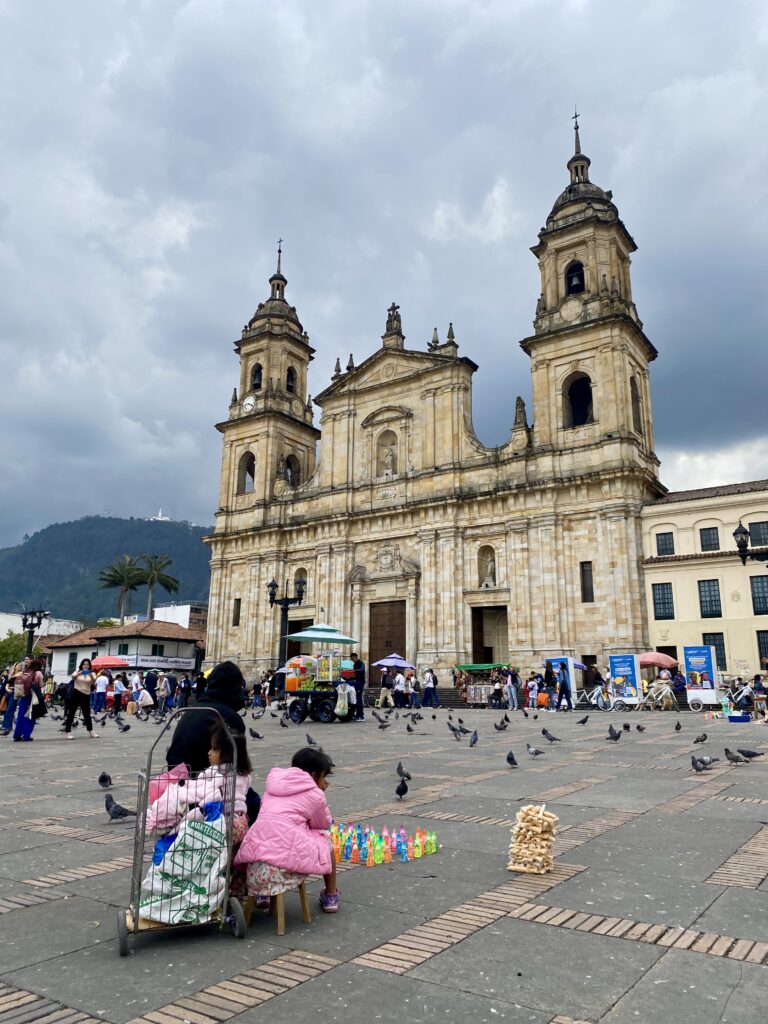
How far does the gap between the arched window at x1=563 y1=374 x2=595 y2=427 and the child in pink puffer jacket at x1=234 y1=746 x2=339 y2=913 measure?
3415 centimetres

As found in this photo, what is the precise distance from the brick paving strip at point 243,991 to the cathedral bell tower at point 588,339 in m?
32.5

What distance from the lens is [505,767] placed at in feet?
36.3

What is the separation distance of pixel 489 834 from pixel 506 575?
29903 millimetres

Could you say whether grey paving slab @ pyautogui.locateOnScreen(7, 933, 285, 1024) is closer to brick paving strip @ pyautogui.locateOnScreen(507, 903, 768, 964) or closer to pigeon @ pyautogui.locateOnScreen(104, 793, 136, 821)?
brick paving strip @ pyautogui.locateOnScreen(507, 903, 768, 964)

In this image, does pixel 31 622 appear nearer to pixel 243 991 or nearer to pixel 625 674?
pixel 625 674

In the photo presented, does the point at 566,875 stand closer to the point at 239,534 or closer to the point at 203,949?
the point at 203,949

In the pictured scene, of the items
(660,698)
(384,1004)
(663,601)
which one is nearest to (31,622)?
(660,698)

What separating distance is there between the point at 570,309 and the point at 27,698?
3163 centimetres

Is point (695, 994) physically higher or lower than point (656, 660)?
lower

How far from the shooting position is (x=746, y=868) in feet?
17.7

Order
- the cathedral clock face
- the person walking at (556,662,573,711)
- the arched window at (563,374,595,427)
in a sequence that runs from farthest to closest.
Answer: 1. the cathedral clock face
2. the arched window at (563,374,595,427)
3. the person walking at (556,662,573,711)

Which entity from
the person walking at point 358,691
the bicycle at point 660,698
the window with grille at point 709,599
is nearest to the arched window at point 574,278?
the window with grille at point 709,599

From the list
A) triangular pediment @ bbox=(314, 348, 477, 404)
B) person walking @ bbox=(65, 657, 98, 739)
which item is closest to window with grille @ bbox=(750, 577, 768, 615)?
triangular pediment @ bbox=(314, 348, 477, 404)

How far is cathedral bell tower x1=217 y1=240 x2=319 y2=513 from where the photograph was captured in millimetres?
47750
